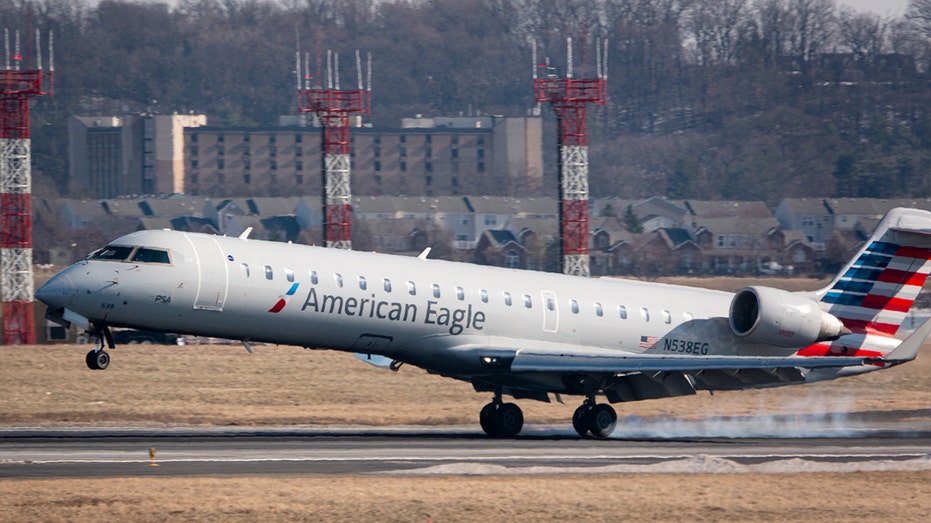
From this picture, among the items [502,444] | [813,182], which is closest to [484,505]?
[502,444]

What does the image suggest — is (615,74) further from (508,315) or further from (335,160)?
(508,315)

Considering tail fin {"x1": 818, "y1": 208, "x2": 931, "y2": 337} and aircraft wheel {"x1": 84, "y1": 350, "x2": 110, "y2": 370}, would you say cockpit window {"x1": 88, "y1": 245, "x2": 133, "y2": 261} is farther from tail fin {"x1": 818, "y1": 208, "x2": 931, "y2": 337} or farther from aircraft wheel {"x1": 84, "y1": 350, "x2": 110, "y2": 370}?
tail fin {"x1": 818, "y1": 208, "x2": 931, "y2": 337}

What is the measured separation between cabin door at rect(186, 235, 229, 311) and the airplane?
3 centimetres

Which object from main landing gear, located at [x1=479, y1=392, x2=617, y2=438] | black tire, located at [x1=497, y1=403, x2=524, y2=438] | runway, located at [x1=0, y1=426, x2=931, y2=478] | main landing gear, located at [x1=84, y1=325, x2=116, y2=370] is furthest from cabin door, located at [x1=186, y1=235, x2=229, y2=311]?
black tire, located at [x1=497, y1=403, x2=524, y2=438]

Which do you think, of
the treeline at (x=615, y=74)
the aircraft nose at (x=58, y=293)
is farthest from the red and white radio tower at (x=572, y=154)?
the treeline at (x=615, y=74)

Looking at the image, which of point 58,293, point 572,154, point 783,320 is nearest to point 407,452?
point 58,293

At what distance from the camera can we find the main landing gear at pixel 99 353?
2802cm

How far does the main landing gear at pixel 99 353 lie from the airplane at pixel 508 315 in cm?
3

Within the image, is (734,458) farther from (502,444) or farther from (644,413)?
(644,413)

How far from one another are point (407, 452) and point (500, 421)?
469 cm

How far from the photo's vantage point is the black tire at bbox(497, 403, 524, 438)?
32781 millimetres

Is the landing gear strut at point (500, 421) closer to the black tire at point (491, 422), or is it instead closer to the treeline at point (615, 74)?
the black tire at point (491, 422)

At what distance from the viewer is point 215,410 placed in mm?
38438

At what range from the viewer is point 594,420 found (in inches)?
1266
